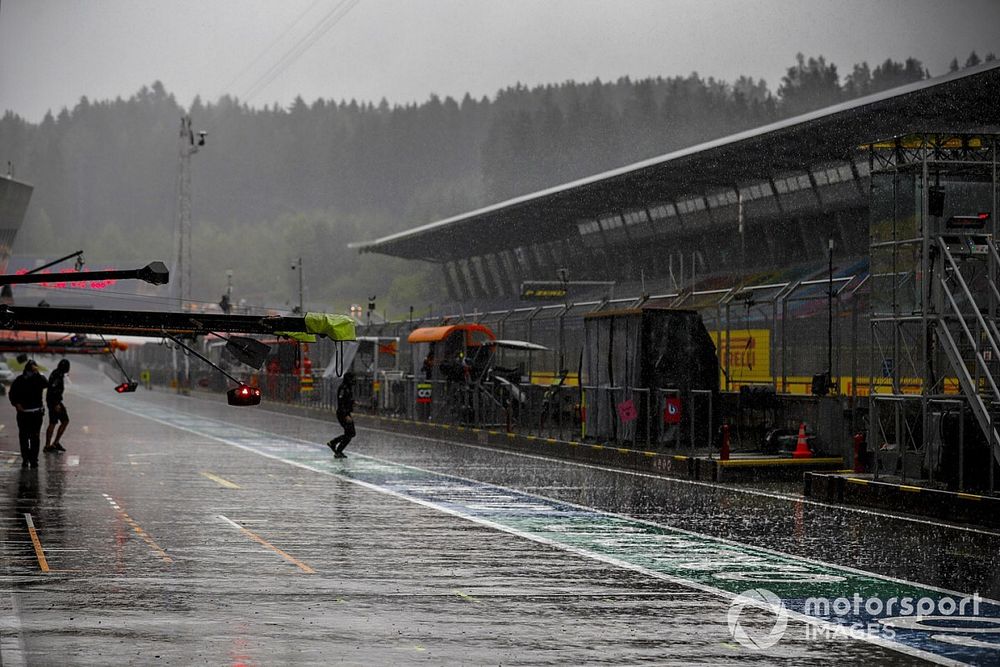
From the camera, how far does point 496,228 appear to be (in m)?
73.9

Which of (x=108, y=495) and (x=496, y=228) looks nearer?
(x=108, y=495)

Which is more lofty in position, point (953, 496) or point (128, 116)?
point (128, 116)

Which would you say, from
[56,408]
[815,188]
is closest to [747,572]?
[56,408]

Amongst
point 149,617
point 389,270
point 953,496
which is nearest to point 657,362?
point 953,496

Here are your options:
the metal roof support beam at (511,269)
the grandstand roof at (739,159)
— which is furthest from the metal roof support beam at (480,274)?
the metal roof support beam at (511,269)

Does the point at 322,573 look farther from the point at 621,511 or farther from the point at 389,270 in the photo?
the point at 389,270

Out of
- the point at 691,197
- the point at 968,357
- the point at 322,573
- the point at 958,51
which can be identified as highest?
the point at 958,51

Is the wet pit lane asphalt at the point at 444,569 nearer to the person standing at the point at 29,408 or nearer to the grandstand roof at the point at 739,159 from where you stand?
the person standing at the point at 29,408

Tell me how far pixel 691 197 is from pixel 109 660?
50942 mm

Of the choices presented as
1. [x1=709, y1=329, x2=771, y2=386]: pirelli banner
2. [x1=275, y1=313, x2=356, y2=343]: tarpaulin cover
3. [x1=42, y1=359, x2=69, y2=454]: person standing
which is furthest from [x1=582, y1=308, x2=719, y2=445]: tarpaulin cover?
[x1=275, y1=313, x2=356, y2=343]: tarpaulin cover

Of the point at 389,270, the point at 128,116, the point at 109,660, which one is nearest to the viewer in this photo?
the point at 109,660

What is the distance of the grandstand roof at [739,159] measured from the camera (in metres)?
37.9

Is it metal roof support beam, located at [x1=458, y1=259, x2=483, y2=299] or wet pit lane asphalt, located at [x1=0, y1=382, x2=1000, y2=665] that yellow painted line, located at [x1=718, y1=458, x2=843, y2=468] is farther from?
metal roof support beam, located at [x1=458, y1=259, x2=483, y2=299]

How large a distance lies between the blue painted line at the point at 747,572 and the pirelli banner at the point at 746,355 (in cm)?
832
